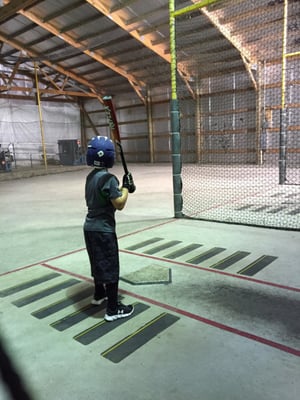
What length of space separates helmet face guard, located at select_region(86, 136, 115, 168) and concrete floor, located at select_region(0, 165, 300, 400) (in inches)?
44.4

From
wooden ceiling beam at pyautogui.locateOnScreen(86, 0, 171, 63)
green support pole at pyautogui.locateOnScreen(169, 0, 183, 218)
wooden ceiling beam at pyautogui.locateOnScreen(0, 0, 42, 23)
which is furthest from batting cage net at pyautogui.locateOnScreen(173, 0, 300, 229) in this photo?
wooden ceiling beam at pyautogui.locateOnScreen(0, 0, 42, 23)

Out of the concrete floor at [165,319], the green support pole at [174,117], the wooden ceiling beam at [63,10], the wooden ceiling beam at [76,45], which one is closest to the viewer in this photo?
the concrete floor at [165,319]

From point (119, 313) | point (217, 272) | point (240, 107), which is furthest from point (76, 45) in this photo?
point (119, 313)

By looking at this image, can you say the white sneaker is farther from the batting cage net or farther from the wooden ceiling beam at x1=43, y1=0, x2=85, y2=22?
the wooden ceiling beam at x1=43, y1=0, x2=85, y2=22

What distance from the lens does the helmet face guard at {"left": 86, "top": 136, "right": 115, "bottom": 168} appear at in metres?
2.19

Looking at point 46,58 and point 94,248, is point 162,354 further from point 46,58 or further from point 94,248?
point 46,58

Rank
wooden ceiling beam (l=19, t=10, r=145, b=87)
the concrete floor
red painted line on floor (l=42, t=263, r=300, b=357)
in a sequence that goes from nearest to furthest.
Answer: the concrete floor → red painted line on floor (l=42, t=263, r=300, b=357) → wooden ceiling beam (l=19, t=10, r=145, b=87)

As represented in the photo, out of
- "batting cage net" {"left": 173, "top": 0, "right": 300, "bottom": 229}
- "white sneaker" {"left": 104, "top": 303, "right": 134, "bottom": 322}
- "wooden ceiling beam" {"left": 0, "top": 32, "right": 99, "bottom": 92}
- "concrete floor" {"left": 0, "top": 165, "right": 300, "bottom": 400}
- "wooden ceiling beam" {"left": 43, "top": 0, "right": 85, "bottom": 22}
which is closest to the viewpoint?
"concrete floor" {"left": 0, "top": 165, "right": 300, "bottom": 400}

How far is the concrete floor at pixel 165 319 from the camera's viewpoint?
1.74m

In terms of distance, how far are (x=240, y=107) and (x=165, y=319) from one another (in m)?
13.4

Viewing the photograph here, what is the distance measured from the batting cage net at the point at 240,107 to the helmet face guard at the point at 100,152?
11.7 feet

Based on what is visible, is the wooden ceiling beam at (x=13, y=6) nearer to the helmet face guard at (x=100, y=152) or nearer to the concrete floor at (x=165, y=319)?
the concrete floor at (x=165, y=319)

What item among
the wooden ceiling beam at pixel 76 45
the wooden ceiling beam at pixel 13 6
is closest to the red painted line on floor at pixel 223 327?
the wooden ceiling beam at pixel 13 6

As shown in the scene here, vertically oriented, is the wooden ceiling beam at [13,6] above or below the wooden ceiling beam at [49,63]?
below
